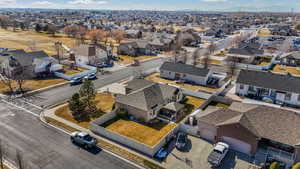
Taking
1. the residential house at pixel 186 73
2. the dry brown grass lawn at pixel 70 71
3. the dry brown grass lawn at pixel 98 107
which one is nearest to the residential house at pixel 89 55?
the dry brown grass lawn at pixel 70 71

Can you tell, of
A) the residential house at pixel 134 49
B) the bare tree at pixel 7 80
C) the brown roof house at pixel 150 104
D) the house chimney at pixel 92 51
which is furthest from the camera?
the residential house at pixel 134 49

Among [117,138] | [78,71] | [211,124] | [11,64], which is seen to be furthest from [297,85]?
[11,64]

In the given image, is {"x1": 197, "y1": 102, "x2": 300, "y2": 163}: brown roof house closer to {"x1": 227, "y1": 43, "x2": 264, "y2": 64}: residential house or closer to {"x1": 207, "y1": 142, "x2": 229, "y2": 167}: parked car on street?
{"x1": 207, "y1": 142, "x2": 229, "y2": 167}: parked car on street

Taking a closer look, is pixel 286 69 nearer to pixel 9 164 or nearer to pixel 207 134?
pixel 207 134

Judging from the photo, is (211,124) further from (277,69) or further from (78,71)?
(277,69)

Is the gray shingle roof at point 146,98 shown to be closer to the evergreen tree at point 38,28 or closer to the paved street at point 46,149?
the paved street at point 46,149

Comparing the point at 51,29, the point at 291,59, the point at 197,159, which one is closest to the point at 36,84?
the point at 197,159

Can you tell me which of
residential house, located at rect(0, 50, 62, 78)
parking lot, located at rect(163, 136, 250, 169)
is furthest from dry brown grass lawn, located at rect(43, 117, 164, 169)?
residential house, located at rect(0, 50, 62, 78)
